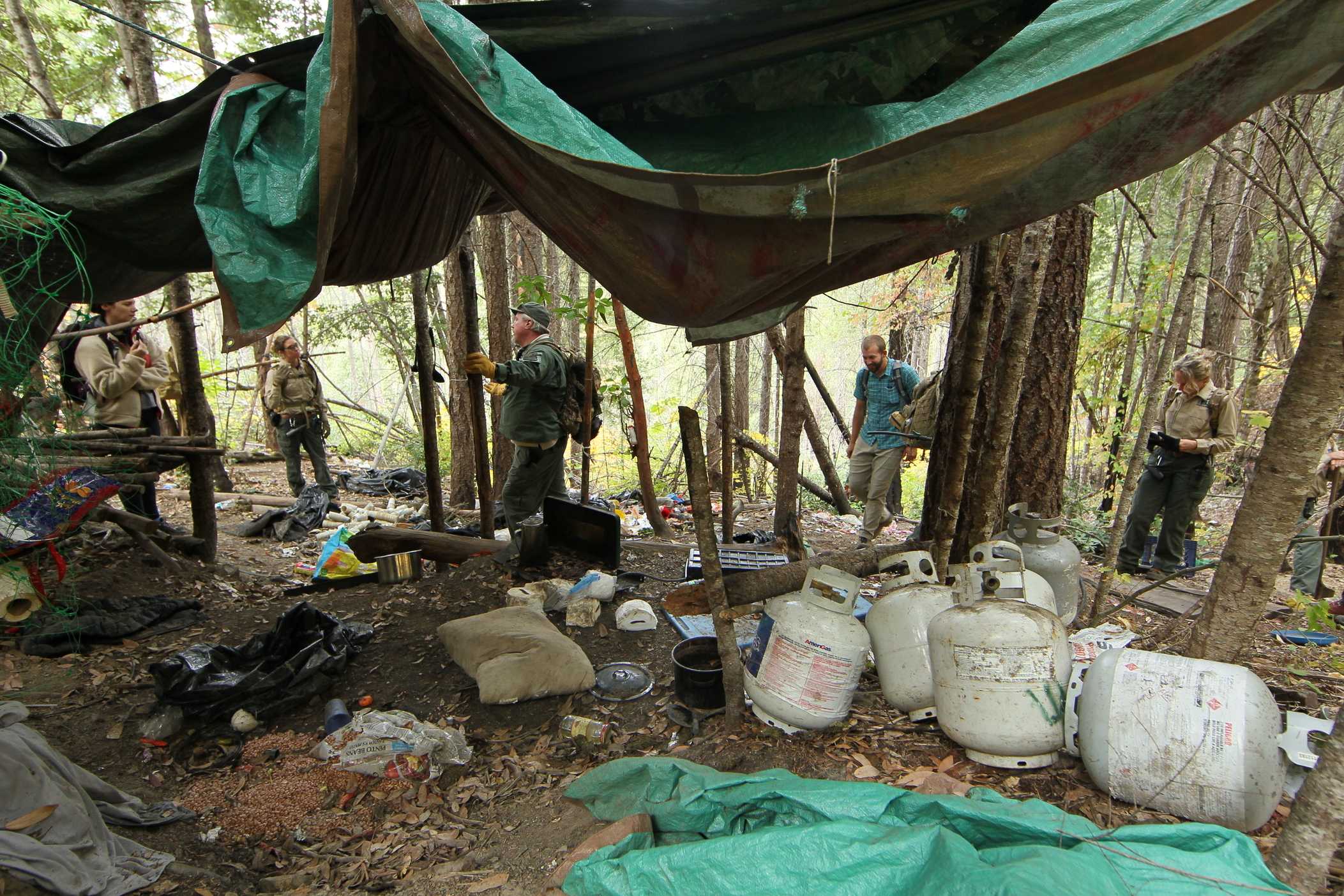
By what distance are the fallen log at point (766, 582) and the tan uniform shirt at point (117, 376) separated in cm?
440

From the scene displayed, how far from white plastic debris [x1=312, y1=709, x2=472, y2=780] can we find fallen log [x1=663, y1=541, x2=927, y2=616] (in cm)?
116

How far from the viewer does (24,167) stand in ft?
8.15

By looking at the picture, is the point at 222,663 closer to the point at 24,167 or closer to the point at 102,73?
the point at 24,167

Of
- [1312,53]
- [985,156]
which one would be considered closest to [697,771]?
[985,156]

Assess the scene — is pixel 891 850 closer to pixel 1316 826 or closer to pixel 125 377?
pixel 1316 826

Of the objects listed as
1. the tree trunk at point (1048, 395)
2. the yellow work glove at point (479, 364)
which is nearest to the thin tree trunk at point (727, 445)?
the yellow work glove at point (479, 364)

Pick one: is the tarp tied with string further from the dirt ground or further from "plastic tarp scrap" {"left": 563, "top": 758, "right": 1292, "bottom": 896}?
the dirt ground

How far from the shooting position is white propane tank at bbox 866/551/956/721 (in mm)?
2559

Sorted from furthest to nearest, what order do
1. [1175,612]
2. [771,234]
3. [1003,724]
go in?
[1175,612]
[1003,724]
[771,234]

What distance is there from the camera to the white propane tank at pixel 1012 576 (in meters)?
2.48

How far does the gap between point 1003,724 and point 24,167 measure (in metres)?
4.14

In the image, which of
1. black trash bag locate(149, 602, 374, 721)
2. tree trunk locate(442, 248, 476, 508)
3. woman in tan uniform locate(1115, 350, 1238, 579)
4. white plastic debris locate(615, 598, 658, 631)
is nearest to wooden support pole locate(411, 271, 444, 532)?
black trash bag locate(149, 602, 374, 721)

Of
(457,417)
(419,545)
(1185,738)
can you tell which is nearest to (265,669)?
(419,545)

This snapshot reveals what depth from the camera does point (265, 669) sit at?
334 cm
